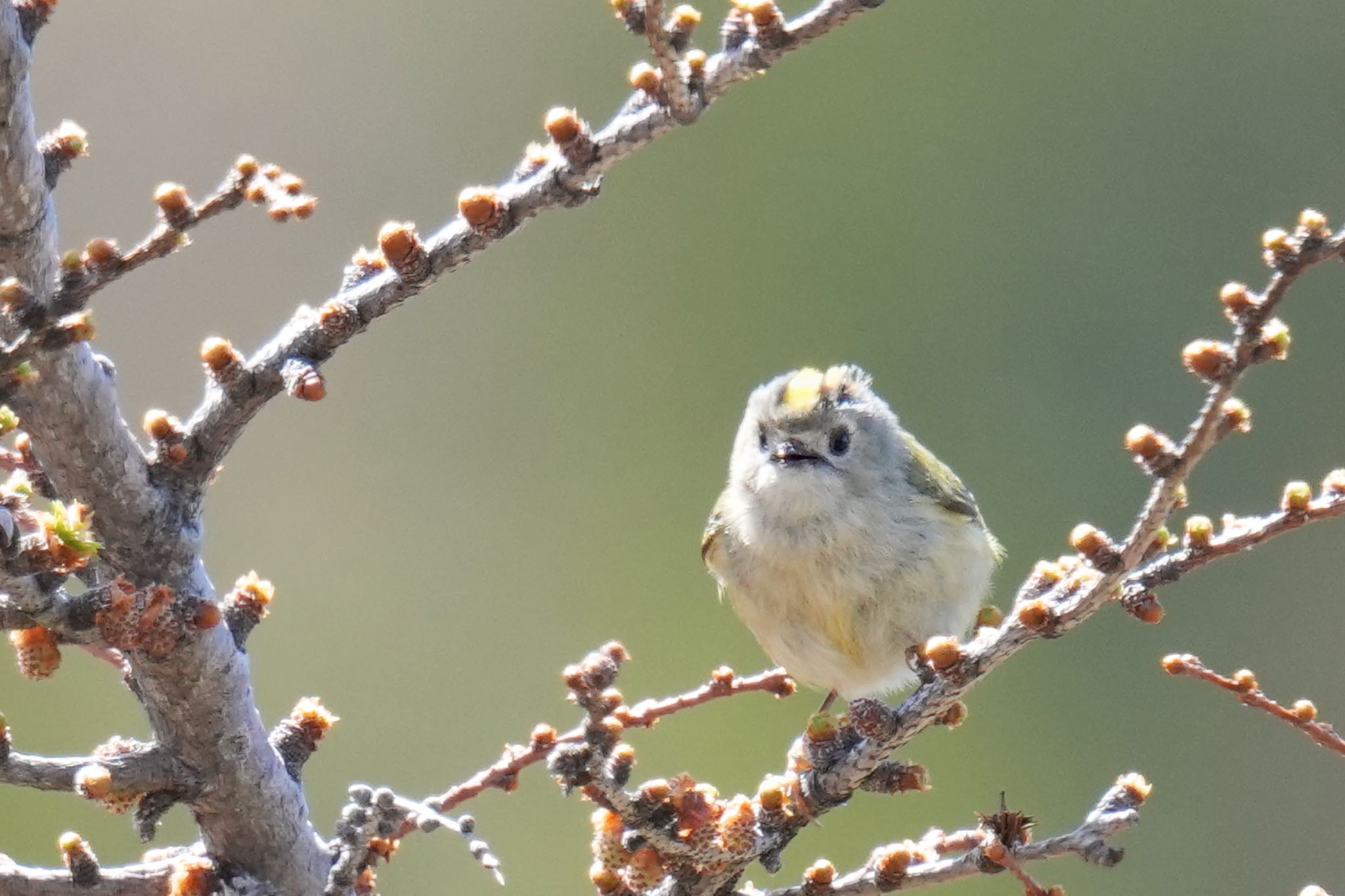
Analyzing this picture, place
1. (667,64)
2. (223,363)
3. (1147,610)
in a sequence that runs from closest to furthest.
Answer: (667,64), (1147,610), (223,363)

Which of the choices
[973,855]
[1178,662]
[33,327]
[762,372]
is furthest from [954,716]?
[762,372]

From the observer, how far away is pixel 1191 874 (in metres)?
3.82

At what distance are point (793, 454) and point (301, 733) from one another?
3.34ft

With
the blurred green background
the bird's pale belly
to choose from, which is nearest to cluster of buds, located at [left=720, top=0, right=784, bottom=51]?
the bird's pale belly

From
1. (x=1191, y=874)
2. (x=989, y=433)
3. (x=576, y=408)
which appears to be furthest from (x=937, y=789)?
(x=576, y=408)

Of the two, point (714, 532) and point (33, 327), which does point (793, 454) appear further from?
point (33, 327)

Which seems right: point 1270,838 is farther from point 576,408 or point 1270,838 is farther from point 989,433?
point 576,408

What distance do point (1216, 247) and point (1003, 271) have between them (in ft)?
1.86

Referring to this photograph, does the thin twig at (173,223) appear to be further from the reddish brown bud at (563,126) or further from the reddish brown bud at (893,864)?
the reddish brown bud at (893,864)

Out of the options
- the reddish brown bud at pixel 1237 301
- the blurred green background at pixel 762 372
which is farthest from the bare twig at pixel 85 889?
the blurred green background at pixel 762 372

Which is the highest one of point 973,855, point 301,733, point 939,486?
point 939,486

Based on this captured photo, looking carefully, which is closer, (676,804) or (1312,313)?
(676,804)

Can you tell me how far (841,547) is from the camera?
2047 mm

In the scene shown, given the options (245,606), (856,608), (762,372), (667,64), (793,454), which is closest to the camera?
(667,64)
